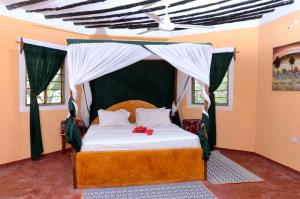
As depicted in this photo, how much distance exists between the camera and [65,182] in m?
3.76

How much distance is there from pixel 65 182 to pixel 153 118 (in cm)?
205

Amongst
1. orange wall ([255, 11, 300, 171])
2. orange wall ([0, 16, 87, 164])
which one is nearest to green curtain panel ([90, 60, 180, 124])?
orange wall ([0, 16, 87, 164])

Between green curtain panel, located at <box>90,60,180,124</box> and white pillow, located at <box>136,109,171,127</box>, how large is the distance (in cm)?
63

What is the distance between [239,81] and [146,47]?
2.49 m

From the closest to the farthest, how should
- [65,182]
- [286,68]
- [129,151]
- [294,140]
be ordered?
[129,151]
[65,182]
[294,140]
[286,68]

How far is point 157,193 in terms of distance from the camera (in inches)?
133

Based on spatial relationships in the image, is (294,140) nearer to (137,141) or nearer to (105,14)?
(137,141)

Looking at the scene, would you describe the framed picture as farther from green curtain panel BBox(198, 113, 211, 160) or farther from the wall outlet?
green curtain panel BBox(198, 113, 211, 160)

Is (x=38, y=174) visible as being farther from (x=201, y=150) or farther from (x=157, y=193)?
(x=201, y=150)

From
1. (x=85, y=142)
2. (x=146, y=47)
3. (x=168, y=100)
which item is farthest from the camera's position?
(x=168, y=100)

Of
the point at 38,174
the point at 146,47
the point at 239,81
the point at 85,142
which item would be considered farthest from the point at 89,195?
the point at 239,81

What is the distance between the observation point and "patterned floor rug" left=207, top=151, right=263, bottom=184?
386 centimetres

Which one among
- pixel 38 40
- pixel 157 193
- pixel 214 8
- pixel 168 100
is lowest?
pixel 157 193

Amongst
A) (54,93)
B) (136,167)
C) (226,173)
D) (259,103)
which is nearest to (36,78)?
(54,93)
